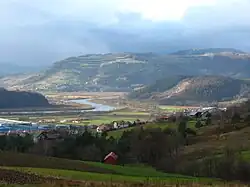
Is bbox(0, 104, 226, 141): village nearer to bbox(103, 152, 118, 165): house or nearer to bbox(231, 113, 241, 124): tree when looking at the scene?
bbox(231, 113, 241, 124): tree

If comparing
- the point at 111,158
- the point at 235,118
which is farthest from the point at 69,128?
the point at 111,158

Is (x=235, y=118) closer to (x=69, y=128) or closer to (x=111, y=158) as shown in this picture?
(x=69, y=128)

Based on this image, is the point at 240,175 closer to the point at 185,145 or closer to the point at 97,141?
the point at 97,141

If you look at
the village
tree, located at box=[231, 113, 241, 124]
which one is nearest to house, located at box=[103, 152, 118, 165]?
the village

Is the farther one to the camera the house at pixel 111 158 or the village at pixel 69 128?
the village at pixel 69 128

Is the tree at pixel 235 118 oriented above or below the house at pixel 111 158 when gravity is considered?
above

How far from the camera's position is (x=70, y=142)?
66500mm

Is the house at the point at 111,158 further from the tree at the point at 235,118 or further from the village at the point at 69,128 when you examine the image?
Answer: the tree at the point at 235,118

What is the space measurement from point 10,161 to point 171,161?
64.3 ft

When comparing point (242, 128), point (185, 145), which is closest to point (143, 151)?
point (185, 145)

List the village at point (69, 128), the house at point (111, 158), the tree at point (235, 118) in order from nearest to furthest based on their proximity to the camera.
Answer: the house at point (111, 158) → the village at point (69, 128) → the tree at point (235, 118)

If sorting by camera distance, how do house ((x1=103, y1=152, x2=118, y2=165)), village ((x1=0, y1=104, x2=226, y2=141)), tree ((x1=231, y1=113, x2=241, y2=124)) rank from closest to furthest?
house ((x1=103, y1=152, x2=118, y2=165)), village ((x1=0, y1=104, x2=226, y2=141)), tree ((x1=231, y1=113, x2=241, y2=124))

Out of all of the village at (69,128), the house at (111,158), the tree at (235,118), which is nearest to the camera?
the house at (111,158)

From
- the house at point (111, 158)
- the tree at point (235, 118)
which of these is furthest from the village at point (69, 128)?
the house at point (111, 158)
